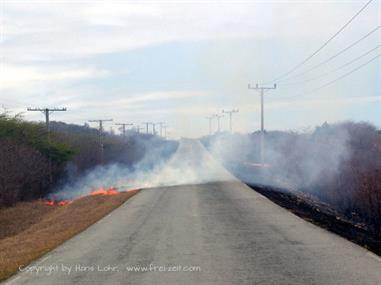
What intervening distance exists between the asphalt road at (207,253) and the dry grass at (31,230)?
56 centimetres

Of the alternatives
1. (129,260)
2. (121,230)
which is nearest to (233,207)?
(121,230)

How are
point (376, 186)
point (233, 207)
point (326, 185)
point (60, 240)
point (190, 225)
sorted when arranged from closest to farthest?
point (60, 240) → point (190, 225) → point (233, 207) → point (376, 186) → point (326, 185)

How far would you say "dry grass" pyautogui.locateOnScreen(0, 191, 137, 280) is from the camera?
1258 centimetres

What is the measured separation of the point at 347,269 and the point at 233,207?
1166 centimetres

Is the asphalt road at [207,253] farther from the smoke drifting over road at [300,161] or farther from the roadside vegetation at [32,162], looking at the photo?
the smoke drifting over road at [300,161]

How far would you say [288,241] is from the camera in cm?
1288

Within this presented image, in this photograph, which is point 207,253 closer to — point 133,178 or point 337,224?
point 337,224

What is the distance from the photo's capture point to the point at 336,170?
37.3 m

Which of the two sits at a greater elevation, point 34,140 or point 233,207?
point 34,140

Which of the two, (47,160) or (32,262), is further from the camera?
(47,160)

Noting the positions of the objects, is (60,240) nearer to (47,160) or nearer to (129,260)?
(129,260)

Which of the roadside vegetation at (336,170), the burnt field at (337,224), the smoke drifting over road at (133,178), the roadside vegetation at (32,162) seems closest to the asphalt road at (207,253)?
the burnt field at (337,224)

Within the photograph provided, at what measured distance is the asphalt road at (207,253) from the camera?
9383 mm

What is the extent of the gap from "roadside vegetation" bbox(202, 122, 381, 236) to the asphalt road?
6535 mm
